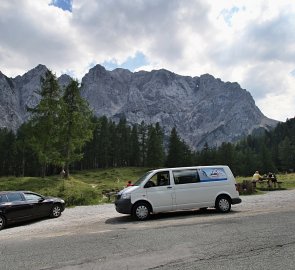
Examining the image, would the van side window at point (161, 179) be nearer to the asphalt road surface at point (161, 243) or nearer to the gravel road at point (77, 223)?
Result: the asphalt road surface at point (161, 243)

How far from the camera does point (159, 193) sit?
16.7 meters

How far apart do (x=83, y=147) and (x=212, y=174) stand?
85.9 metres

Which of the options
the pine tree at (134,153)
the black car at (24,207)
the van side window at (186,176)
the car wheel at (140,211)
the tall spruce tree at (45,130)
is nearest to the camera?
the car wheel at (140,211)

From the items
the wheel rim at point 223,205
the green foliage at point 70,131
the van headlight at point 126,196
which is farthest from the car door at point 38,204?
the green foliage at point 70,131

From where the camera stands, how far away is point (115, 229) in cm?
1410

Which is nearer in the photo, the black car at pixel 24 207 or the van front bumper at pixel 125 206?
the van front bumper at pixel 125 206

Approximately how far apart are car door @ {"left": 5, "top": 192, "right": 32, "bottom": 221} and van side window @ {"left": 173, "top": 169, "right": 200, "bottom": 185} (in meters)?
7.94

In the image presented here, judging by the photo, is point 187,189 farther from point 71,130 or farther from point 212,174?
point 71,130

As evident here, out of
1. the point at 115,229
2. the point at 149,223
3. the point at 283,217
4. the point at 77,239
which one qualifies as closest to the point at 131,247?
the point at 77,239

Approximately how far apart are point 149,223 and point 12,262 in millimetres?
6684

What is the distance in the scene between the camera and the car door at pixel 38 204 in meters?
19.0

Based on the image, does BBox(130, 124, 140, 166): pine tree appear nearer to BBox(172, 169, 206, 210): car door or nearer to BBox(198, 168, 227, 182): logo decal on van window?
BBox(198, 168, 227, 182): logo decal on van window

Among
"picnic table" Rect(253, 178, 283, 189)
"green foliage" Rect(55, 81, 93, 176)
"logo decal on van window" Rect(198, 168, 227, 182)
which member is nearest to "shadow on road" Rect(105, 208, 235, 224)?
"logo decal on van window" Rect(198, 168, 227, 182)

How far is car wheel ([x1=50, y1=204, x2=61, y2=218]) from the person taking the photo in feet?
65.2
